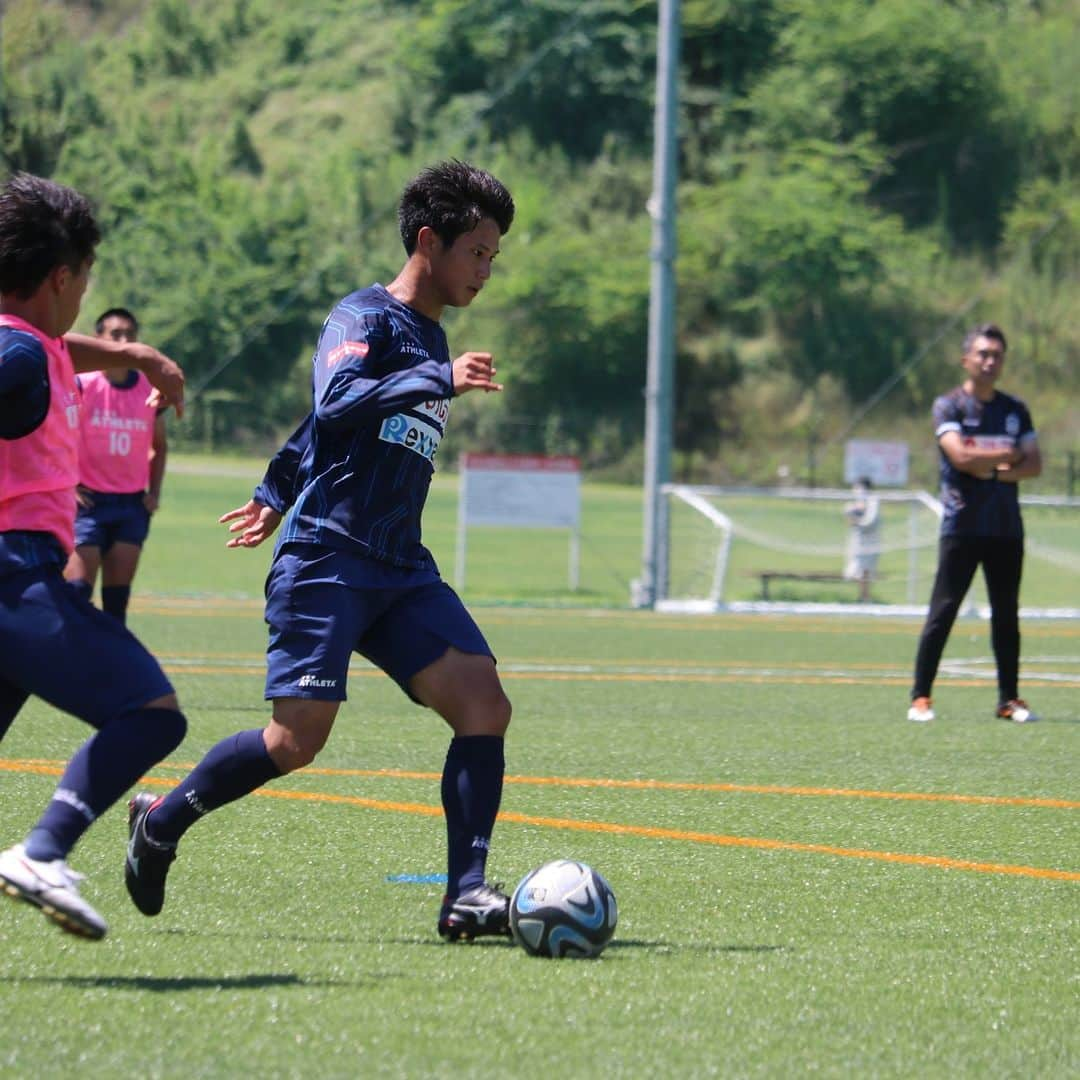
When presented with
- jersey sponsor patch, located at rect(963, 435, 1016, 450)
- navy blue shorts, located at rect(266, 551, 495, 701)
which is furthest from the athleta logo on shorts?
jersey sponsor patch, located at rect(963, 435, 1016, 450)

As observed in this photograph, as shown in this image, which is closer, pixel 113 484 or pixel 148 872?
pixel 148 872

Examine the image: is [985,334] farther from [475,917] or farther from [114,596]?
[475,917]

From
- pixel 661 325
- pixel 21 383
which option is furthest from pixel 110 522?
pixel 661 325

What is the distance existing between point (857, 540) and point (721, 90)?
43630mm

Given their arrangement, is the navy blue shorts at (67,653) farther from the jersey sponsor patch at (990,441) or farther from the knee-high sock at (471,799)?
the jersey sponsor patch at (990,441)

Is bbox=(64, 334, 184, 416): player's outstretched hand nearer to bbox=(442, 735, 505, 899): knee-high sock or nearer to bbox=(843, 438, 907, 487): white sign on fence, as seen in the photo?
bbox=(442, 735, 505, 899): knee-high sock

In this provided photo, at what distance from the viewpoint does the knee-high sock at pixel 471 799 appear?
5.38m

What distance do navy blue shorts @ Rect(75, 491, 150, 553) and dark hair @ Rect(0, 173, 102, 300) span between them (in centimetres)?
645

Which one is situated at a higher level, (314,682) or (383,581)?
(383,581)

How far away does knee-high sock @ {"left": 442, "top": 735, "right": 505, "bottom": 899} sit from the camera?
17.6ft

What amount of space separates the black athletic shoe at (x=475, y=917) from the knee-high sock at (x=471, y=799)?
0.09 meters

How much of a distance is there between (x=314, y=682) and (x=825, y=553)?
2105cm

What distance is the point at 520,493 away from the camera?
22906mm

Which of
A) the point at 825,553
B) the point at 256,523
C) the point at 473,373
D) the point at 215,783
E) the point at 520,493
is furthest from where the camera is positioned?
the point at 825,553
